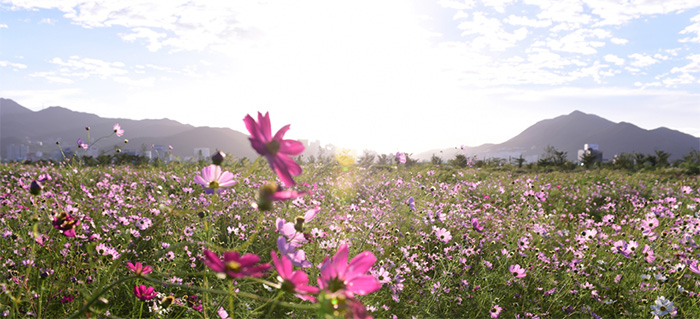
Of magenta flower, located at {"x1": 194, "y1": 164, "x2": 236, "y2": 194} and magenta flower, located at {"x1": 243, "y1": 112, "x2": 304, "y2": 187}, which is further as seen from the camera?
magenta flower, located at {"x1": 194, "y1": 164, "x2": 236, "y2": 194}

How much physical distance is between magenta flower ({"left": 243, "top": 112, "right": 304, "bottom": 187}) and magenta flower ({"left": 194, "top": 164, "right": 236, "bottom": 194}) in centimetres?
27

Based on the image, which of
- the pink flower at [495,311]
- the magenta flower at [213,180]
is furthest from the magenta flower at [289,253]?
the pink flower at [495,311]

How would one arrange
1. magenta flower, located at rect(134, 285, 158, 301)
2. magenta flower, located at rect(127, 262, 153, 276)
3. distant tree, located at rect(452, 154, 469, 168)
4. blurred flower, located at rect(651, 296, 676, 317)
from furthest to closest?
distant tree, located at rect(452, 154, 469, 168) → blurred flower, located at rect(651, 296, 676, 317) → magenta flower, located at rect(134, 285, 158, 301) → magenta flower, located at rect(127, 262, 153, 276)

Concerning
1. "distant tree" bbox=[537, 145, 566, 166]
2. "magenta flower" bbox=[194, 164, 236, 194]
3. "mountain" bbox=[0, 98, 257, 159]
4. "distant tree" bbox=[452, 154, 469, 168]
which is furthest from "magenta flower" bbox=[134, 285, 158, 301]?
"mountain" bbox=[0, 98, 257, 159]

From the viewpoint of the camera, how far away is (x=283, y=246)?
921mm

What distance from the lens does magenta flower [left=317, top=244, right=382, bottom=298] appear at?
0.64 m

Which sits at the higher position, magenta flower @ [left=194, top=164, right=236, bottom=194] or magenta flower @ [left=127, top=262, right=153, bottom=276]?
magenta flower @ [left=194, top=164, right=236, bottom=194]

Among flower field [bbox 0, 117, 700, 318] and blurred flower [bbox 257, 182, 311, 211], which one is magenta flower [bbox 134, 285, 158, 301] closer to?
flower field [bbox 0, 117, 700, 318]

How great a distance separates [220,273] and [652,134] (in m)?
223

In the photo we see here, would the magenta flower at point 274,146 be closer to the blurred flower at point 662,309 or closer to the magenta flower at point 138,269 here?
the magenta flower at point 138,269

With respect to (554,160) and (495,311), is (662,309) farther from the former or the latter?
(554,160)

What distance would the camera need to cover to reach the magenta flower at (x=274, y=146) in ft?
2.14

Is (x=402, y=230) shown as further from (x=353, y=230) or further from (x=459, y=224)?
(x=353, y=230)

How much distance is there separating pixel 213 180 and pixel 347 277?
45 centimetres
